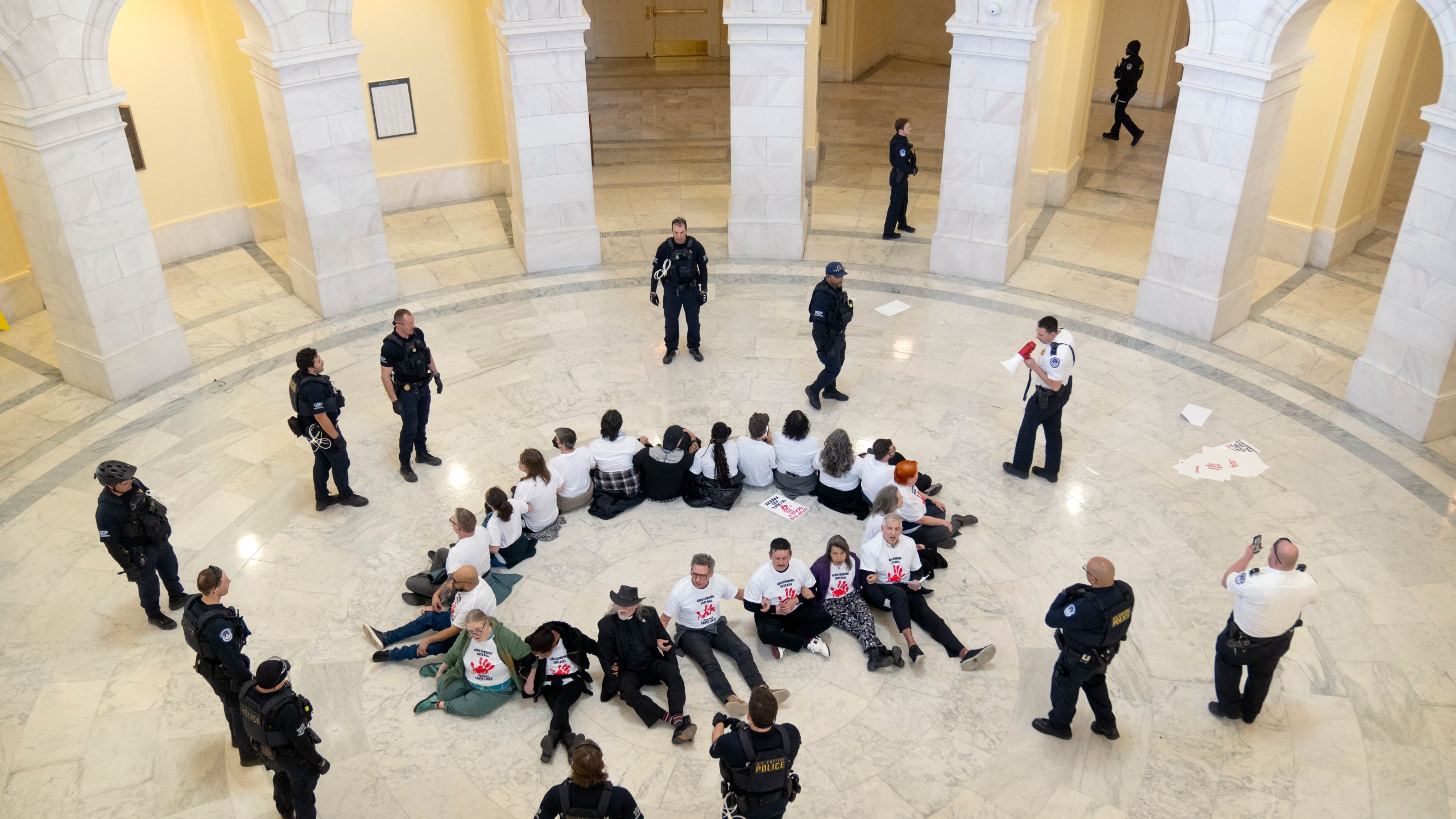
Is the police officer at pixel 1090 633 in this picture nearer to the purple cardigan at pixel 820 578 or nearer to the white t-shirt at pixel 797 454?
the purple cardigan at pixel 820 578

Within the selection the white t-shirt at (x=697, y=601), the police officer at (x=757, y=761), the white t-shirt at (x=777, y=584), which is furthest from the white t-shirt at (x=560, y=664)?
the police officer at (x=757, y=761)

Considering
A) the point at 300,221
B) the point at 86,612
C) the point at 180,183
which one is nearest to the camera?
the point at 86,612

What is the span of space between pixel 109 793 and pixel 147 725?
23.1 inches

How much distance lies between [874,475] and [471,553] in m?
3.30

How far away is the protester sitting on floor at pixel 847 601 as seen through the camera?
7.97 m

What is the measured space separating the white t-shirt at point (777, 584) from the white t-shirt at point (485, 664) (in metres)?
1.79

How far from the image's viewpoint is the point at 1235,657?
23.7 feet

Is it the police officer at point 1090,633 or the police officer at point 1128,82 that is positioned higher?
the police officer at point 1128,82

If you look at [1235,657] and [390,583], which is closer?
[1235,657]

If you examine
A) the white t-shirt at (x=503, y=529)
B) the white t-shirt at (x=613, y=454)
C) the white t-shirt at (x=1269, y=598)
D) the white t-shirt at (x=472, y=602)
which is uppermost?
the white t-shirt at (x=1269, y=598)

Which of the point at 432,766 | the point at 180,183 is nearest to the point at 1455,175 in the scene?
the point at 432,766

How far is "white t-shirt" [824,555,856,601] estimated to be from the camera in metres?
8.06

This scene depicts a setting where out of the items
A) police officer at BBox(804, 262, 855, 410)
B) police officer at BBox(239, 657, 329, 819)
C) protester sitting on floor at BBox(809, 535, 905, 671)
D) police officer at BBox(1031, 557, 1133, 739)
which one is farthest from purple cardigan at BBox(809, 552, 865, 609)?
police officer at BBox(239, 657, 329, 819)

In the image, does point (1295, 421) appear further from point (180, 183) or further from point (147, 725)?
point (180, 183)
